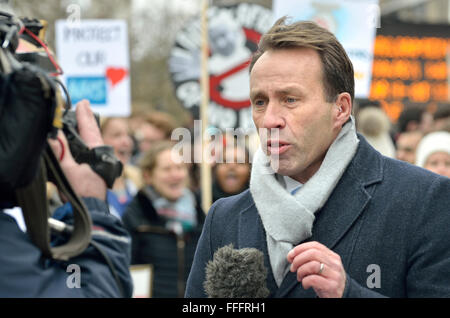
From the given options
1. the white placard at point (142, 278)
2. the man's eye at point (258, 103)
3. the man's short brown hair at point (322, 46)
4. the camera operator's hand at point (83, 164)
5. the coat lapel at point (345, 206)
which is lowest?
the white placard at point (142, 278)

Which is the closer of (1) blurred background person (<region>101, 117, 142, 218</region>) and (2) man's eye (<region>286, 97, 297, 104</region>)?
(2) man's eye (<region>286, 97, 297, 104</region>)

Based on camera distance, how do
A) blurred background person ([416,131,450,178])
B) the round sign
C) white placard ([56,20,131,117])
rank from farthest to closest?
1. white placard ([56,20,131,117])
2. the round sign
3. blurred background person ([416,131,450,178])

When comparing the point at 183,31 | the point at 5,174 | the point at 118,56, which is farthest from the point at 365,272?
the point at 118,56

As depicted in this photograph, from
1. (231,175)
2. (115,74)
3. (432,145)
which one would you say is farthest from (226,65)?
(432,145)

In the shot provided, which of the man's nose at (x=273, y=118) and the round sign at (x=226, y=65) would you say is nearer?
the man's nose at (x=273, y=118)

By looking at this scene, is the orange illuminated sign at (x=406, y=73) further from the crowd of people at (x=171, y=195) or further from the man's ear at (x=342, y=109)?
the man's ear at (x=342, y=109)

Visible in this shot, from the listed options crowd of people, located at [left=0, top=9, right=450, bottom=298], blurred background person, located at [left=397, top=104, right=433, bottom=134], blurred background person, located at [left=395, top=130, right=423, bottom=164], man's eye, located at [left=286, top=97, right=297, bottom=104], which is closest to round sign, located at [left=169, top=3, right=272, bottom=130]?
blurred background person, located at [left=395, top=130, right=423, bottom=164]

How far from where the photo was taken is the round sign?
683cm

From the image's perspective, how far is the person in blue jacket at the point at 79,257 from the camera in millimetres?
2188

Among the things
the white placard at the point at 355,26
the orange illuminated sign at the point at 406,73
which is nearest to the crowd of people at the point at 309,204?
the white placard at the point at 355,26

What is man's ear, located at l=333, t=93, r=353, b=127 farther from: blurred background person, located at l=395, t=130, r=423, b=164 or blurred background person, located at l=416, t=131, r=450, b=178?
blurred background person, located at l=395, t=130, r=423, b=164

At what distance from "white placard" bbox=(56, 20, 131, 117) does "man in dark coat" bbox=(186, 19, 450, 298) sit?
17.1 ft

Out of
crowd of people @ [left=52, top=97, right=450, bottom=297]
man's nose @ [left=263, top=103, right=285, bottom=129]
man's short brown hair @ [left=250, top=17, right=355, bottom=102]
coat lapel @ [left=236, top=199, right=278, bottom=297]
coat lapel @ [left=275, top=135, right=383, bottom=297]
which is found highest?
man's short brown hair @ [left=250, top=17, right=355, bottom=102]

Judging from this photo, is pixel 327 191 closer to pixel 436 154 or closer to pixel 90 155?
pixel 90 155
